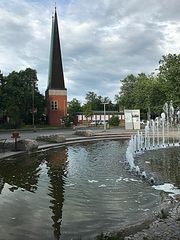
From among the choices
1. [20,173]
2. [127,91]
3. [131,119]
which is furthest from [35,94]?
[20,173]

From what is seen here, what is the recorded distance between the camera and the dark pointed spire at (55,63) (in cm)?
7325

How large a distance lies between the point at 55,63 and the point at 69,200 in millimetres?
65741

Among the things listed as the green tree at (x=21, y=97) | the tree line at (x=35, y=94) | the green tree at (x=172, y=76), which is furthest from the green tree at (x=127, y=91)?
the green tree at (x=172, y=76)

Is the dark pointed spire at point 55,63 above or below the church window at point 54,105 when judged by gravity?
above

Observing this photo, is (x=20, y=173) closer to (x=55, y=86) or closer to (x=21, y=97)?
(x=21, y=97)

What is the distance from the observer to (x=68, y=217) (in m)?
8.20

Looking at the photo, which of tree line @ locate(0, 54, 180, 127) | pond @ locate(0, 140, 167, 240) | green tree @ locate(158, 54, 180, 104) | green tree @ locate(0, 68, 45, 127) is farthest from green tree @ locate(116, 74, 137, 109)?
pond @ locate(0, 140, 167, 240)

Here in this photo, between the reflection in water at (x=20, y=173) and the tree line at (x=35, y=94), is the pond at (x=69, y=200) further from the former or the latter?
the tree line at (x=35, y=94)

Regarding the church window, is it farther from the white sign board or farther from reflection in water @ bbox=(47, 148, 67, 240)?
reflection in water @ bbox=(47, 148, 67, 240)

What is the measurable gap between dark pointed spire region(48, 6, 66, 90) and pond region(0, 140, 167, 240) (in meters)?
58.1

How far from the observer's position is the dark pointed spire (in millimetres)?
73250

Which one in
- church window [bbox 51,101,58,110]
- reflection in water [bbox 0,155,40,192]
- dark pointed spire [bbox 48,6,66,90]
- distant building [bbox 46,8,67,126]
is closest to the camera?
reflection in water [bbox 0,155,40,192]

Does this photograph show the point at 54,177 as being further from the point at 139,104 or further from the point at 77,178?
the point at 139,104

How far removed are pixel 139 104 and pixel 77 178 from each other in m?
60.9
